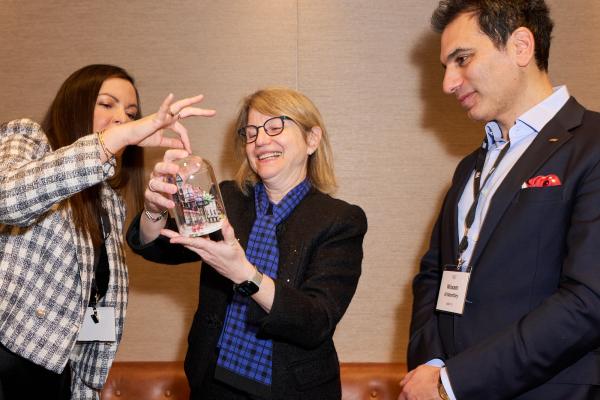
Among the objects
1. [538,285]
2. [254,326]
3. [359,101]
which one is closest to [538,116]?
[538,285]

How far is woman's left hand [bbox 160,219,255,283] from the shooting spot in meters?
1.60

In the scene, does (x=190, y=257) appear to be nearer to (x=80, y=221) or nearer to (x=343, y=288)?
(x=80, y=221)

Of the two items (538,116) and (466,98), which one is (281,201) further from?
(538,116)

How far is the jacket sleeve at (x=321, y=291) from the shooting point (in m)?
1.78

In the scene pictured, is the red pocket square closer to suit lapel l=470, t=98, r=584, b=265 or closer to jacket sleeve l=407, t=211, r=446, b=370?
suit lapel l=470, t=98, r=584, b=265

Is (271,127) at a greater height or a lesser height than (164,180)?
greater

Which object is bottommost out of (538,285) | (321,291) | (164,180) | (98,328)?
(98,328)

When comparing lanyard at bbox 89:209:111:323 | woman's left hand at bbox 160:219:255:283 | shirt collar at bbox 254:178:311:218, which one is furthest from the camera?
lanyard at bbox 89:209:111:323

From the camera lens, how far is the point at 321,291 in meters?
1.92

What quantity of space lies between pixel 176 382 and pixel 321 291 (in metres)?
1.37

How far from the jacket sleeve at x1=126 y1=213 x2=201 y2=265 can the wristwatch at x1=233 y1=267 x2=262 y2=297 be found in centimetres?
41

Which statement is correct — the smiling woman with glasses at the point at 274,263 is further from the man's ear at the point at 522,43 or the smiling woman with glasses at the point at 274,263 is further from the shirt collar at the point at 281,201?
the man's ear at the point at 522,43

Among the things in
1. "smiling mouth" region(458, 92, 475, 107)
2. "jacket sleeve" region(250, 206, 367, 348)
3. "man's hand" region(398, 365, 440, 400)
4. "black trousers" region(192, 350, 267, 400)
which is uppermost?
"smiling mouth" region(458, 92, 475, 107)

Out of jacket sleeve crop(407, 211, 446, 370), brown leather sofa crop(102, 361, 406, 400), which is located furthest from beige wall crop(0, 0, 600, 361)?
jacket sleeve crop(407, 211, 446, 370)
